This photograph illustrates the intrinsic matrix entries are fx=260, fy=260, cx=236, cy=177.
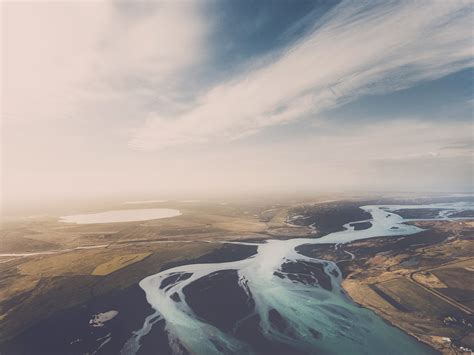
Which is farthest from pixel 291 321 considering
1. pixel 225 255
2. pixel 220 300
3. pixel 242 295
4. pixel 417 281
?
pixel 225 255

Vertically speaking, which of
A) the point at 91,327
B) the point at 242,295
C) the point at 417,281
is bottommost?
the point at 417,281

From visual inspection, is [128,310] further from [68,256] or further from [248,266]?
[68,256]

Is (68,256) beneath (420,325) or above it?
above

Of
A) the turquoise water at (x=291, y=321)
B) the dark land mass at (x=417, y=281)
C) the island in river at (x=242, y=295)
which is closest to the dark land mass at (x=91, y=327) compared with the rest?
the island in river at (x=242, y=295)

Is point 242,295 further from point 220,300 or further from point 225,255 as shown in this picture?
point 225,255

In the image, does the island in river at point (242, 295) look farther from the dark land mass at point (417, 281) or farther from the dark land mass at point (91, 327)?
the dark land mass at point (417, 281)

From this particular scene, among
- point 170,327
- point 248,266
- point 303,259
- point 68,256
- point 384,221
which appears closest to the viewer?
point 170,327

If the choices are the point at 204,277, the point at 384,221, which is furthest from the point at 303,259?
the point at 384,221

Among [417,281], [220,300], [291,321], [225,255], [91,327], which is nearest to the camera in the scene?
[91,327]
